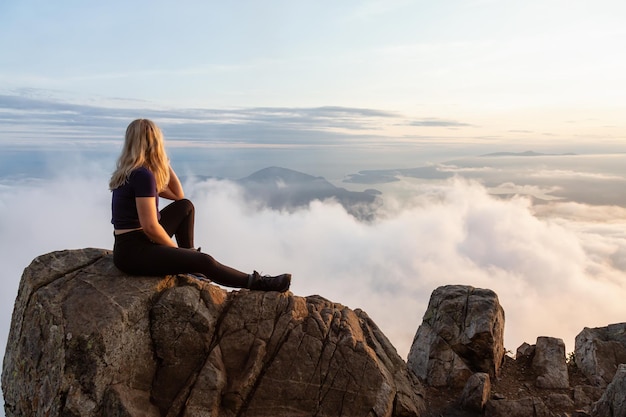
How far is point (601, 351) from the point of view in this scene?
65.6ft

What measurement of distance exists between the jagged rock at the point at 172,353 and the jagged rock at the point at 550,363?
6.51 metres

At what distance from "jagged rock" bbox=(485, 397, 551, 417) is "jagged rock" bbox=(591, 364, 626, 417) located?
137 centimetres

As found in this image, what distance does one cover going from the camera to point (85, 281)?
539 inches

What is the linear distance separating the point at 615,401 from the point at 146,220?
1339 cm

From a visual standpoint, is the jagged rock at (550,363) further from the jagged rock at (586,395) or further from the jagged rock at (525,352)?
the jagged rock at (586,395)

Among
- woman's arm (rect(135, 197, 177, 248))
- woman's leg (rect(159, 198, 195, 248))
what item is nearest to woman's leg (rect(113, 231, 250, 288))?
woman's arm (rect(135, 197, 177, 248))

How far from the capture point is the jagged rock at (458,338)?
18328mm

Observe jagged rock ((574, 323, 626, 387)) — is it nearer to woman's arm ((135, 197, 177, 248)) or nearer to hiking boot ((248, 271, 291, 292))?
hiking boot ((248, 271, 291, 292))

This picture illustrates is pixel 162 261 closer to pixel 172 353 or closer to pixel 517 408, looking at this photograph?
pixel 172 353

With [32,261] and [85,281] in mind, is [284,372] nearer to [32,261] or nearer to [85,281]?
[85,281]

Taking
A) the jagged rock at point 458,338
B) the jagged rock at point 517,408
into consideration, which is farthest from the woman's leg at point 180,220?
the jagged rock at point 517,408

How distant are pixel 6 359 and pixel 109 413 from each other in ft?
12.9

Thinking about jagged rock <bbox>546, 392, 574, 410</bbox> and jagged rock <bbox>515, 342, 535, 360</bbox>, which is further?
jagged rock <bbox>515, 342, 535, 360</bbox>

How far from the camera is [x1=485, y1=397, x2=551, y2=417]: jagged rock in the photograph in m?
15.4
